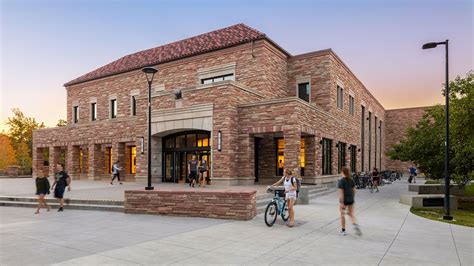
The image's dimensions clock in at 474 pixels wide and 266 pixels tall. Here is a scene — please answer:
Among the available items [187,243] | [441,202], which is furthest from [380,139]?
[187,243]

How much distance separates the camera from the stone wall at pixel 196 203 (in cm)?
1063

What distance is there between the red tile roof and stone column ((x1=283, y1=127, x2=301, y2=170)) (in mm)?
8179

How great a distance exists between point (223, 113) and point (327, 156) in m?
8.68

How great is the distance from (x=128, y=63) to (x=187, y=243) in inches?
1101

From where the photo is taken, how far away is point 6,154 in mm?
55844

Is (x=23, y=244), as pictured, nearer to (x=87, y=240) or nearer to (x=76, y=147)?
(x=87, y=240)

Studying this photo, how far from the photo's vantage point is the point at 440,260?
6449 millimetres

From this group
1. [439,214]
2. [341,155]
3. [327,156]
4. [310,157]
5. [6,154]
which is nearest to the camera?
[439,214]

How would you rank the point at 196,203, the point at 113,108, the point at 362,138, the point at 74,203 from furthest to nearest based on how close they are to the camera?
the point at 362,138 < the point at 113,108 < the point at 74,203 < the point at 196,203

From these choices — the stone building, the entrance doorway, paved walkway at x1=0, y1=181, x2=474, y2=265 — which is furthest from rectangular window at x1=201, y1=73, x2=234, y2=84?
paved walkway at x1=0, y1=181, x2=474, y2=265

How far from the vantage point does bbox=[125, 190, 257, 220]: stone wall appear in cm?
1063

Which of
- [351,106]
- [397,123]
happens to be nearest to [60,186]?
[351,106]

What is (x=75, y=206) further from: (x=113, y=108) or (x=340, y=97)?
(x=340, y=97)

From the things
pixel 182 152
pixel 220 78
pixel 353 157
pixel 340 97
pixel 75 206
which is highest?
pixel 220 78
